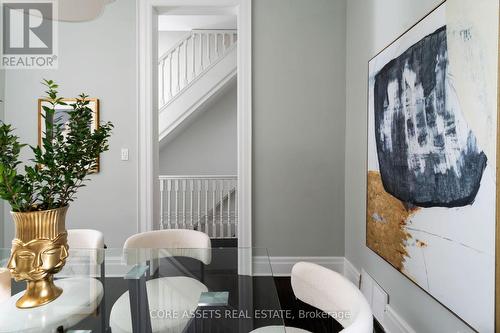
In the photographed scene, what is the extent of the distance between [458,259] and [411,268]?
374 millimetres

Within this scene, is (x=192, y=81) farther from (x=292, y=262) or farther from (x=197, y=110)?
(x=292, y=262)

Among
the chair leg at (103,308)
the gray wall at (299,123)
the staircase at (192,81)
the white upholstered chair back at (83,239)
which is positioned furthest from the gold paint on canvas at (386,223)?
the staircase at (192,81)

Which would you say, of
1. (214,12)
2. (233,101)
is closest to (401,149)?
(214,12)

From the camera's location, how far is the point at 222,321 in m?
1.04

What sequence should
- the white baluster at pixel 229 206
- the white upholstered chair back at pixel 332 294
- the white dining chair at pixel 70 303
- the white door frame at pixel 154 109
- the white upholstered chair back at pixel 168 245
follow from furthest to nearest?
the white baluster at pixel 229 206 → the white door frame at pixel 154 109 → the white upholstered chair back at pixel 168 245 → the white dining chair at pixel 70 303 → the white upholstered chair back at pixel 332 294

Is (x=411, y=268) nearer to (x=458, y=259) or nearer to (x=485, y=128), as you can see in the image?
(x=458, y=259)

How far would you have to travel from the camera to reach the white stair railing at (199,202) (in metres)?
3.95

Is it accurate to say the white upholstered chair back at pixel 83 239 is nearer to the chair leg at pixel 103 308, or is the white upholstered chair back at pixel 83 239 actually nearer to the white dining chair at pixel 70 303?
the white dining chair at pixel 70 303

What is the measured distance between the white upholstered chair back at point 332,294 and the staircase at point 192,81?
11.6 feet

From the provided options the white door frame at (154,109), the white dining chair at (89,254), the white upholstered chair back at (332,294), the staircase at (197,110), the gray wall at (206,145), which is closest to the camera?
the white upholstered chair back at (332,294)

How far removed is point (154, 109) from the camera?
2688 mm

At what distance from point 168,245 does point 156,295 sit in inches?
20.2

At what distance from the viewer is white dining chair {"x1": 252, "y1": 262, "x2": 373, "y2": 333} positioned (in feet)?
2.82

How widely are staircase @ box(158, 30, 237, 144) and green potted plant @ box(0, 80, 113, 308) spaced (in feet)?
10.9
